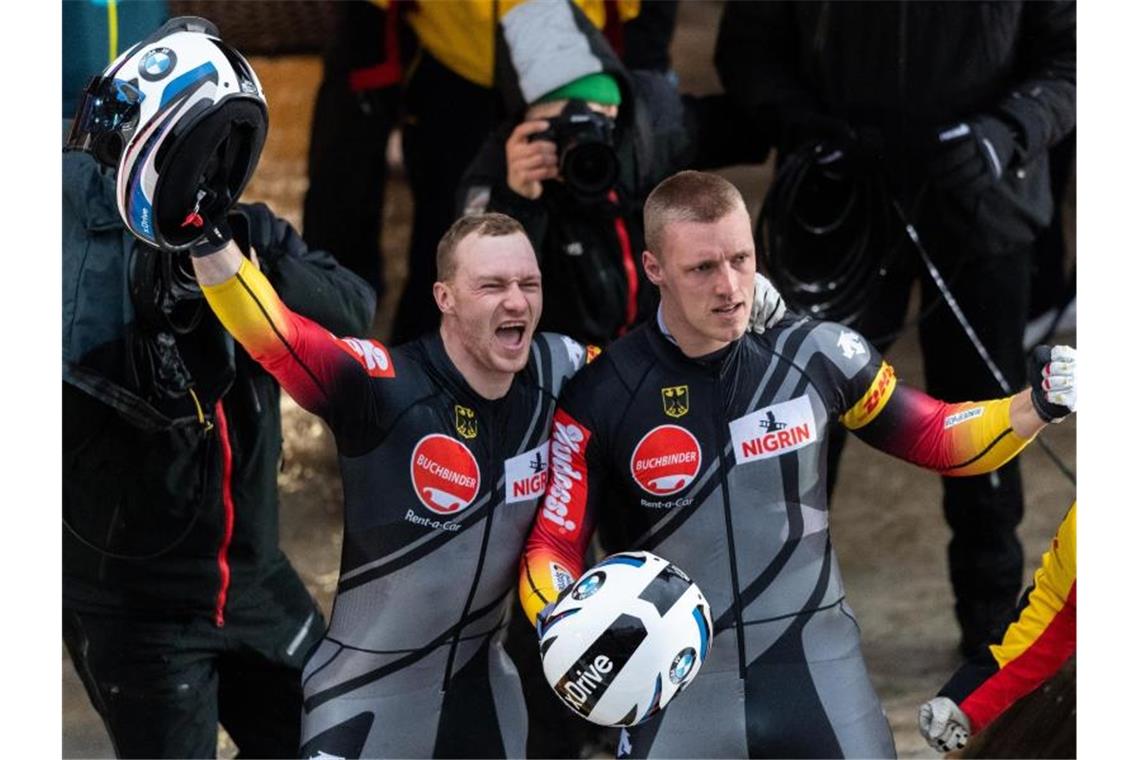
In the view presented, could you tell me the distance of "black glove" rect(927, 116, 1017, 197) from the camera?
18.8 ft

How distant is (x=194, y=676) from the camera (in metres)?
5.20

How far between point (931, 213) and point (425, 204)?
4.49 feet

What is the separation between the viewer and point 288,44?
276 inches

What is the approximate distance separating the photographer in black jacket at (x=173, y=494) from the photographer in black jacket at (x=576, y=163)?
50 centimetres

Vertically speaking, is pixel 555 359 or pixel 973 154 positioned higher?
pixel 973 154

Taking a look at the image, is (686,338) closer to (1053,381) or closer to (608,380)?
(608,380)

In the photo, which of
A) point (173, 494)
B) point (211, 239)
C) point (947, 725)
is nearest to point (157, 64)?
point (211, 239)

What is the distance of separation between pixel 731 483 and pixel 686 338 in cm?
31

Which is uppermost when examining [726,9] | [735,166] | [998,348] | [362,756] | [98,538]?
[726,9]

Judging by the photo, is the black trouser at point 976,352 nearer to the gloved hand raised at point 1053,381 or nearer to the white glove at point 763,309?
the white glove at point 763,309

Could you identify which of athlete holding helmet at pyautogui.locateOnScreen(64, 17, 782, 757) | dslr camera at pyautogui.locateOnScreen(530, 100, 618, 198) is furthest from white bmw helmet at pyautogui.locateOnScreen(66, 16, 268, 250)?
dslr camera at pyautogui.locateOnScreen(530, 100, 618, 198)

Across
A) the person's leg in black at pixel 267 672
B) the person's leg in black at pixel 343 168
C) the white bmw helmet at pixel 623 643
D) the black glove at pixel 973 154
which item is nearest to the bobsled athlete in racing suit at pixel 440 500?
the person's leg in black at pixel 267 672
